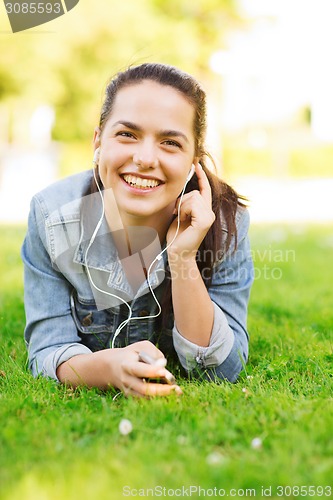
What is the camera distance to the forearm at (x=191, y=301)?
2.81m

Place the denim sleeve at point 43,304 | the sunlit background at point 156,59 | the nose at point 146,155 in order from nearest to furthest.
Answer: the nose at point 146,155
the denim sleeve at point 43,304
the sunlit background at point 156,59

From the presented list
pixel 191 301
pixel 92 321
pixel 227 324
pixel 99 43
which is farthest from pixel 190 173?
pixel 99 43

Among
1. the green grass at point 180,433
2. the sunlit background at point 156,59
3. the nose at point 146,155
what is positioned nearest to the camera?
the green grass at point 180,433

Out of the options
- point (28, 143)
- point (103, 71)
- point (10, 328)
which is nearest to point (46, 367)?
point (10, 328)

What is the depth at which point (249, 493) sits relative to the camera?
1.88 metres

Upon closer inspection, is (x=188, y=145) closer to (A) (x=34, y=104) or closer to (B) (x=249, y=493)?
(B) (x=249, y=493)

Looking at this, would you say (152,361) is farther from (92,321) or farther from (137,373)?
(92,321)

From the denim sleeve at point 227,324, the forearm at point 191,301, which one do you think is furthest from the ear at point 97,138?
the denim sleeve at point 227,324

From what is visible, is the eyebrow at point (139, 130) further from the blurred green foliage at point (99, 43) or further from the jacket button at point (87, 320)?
the blurred green foliage at point (99, 43)

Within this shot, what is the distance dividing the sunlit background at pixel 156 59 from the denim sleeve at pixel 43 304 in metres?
8.72

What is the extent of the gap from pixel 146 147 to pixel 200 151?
0.43m

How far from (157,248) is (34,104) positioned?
16.1m

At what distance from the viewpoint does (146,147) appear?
278 centimetres

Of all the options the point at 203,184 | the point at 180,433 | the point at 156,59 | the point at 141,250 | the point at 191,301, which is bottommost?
the point at 180,433
